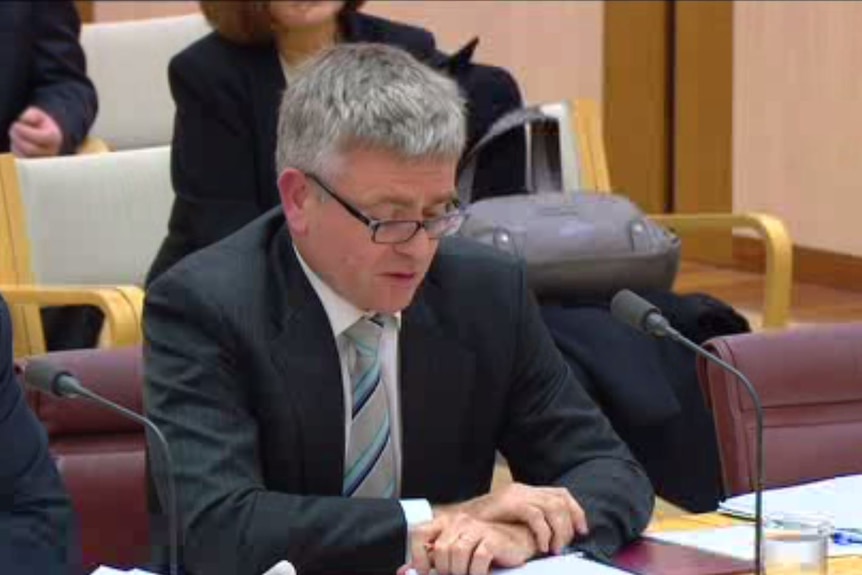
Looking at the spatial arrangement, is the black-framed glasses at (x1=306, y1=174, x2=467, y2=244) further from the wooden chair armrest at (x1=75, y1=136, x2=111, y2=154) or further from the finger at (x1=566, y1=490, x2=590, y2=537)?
the wooden chair armrest at (x1=75, y1=136, x2=111, y2=154)

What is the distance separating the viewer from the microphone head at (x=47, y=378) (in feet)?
7.78

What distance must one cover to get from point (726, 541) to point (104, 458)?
986 millimetres

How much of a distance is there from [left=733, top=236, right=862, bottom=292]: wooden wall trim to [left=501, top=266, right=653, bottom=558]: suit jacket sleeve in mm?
1100

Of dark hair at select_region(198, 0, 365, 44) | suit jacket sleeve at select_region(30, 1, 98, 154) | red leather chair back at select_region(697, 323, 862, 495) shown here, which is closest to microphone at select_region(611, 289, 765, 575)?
red leather chair back at select_region(697, 323, 862, 495)

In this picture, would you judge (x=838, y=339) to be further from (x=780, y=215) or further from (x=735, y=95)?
(x=735, y=95)

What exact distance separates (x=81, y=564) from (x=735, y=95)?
3.81 metres

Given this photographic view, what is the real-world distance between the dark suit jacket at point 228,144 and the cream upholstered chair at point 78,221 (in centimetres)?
20

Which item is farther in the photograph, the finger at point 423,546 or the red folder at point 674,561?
the finger at point 423,546

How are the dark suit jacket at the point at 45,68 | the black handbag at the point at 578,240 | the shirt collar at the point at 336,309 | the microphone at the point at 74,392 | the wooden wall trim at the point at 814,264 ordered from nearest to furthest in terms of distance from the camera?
the microphone at the point at 74,392, the shirt collar at the point at 336,309, the wooden wall trim at the point at 814,264, the black handbag at the point at 578,240, the dark suit jacket at the point at 45,68

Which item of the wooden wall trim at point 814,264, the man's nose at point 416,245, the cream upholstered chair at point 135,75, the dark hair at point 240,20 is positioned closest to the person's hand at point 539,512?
the man's nose at point 416,245

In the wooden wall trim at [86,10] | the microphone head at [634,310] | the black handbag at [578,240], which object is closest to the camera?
the microphone head at [634,310]

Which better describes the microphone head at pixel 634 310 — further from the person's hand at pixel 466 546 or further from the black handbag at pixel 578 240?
the black handbag at pixel 578 240

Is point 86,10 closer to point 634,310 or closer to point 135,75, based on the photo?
point 135,75

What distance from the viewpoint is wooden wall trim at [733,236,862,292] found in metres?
4.02
